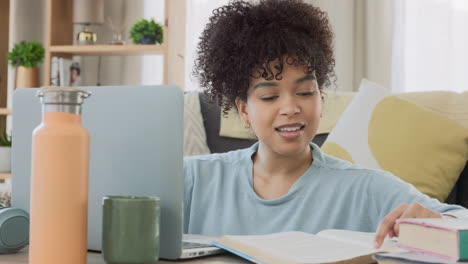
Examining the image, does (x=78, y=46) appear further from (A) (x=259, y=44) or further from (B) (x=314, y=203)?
(B) (x=314, y=203)

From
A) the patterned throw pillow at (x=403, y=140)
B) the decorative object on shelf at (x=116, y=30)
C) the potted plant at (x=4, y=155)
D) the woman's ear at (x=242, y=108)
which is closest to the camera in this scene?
the woman's ear at (x=242, y=108)

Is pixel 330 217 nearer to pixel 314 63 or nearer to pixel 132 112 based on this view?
pixel 314 63

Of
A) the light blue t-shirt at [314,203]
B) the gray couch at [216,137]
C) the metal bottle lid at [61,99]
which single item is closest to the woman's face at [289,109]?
the light blue t-shirt at [314,203]

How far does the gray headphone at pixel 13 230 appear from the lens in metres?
0.92

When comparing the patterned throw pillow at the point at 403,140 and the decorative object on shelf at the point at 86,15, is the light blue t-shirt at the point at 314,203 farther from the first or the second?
the decorative object on shelf at the point at 86,15

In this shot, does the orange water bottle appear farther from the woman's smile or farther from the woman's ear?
the woman's ear

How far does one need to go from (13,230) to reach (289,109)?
71cm

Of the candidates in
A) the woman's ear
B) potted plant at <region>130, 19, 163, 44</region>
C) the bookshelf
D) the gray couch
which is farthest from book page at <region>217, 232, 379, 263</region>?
potted plant at <region>130, 19, 163, 44</region>

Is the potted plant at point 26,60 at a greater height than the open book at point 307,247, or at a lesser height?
greater

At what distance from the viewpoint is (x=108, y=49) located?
3.56m

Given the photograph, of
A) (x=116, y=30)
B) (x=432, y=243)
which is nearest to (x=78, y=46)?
(x=116, y=30)

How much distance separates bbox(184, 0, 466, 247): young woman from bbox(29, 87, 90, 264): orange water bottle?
778 mm

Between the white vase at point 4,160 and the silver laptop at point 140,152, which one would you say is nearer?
the silver laptop at point 140,152

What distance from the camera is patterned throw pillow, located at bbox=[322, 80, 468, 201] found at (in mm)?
2074
